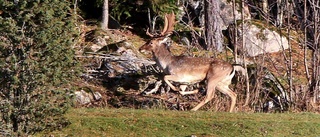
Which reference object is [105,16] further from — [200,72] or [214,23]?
[200,72]

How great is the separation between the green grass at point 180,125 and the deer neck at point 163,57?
3212mm

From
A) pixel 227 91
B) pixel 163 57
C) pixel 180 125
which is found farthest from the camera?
pixel 163 57

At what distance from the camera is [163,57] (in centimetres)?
1738

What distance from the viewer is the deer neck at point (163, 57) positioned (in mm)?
17250

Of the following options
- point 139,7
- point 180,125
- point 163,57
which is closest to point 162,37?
point 163,57

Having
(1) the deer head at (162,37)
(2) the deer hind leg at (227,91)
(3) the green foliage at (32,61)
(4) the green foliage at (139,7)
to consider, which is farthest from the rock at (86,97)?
(3) the green foliage at (32,61)

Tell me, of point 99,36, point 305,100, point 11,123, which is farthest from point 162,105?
point 11,123

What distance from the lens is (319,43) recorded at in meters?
17.8

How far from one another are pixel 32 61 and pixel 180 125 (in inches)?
132

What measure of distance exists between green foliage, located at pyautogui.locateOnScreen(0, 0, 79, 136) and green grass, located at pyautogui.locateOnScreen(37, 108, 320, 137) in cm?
102

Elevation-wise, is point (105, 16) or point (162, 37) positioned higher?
point (105, 16)

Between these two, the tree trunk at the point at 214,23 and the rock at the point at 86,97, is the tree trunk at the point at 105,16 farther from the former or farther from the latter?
the rock at the point at 86,97

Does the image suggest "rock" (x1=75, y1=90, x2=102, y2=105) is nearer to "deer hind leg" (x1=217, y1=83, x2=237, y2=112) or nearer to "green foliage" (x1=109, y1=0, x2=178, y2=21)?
"deer hind leg" (x1=217, y1=83, x2=237, y2=112)

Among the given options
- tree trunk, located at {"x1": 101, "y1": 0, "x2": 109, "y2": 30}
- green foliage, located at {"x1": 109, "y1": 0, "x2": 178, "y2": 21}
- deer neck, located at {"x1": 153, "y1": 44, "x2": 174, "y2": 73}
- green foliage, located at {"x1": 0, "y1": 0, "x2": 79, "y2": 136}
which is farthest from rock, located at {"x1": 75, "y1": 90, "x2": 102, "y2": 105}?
green foliage, located at {"x1": 0, "y1": 0, "x2": 79, "y2": 136}
